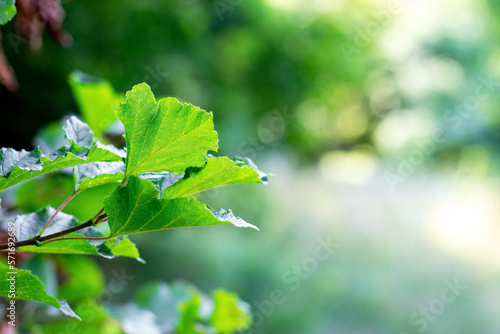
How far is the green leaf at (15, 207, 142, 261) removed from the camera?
0.96 feet

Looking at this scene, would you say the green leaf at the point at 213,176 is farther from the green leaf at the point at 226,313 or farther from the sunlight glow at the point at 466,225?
the sunlight glow at the point at 466,225

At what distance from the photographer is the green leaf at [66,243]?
29cm

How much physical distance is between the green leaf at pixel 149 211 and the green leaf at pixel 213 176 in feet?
0.06

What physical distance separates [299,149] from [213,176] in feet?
15.5

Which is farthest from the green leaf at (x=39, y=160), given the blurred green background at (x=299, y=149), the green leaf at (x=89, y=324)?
the blurred green background at (x=299, y=149)

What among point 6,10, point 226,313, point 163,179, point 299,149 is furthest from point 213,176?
point 299,149

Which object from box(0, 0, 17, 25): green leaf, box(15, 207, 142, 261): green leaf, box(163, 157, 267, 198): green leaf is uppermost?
box(0, 0, 17, 25): green leaf

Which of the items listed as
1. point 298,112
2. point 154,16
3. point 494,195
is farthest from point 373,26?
point 494,195

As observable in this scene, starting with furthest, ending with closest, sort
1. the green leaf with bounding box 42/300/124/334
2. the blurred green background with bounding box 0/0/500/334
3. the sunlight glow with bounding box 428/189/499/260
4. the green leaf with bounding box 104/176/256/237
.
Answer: the sunlight glow with bounding box 428/189/499/260, the blurred green background with bounding box 0/0/500/334, the green leaf with bounding box 42/300/124/334, the green leaf with bounding box 104/176/256/237

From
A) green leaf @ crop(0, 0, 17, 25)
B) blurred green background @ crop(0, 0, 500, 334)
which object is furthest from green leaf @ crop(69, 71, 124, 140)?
blurred green background @ crop(0, 0, 500, 334)

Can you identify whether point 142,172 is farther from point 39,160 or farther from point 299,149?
point 299,149

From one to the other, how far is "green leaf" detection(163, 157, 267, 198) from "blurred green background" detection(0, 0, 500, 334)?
1.82 metres

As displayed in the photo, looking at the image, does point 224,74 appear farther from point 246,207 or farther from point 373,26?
point 373,26

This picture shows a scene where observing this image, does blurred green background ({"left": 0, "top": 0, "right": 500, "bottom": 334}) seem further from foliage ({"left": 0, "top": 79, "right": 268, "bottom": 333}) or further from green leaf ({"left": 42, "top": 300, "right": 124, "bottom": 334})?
foliage ({"left": 0, "top": 79, "right": 268, "bottom": 333})
